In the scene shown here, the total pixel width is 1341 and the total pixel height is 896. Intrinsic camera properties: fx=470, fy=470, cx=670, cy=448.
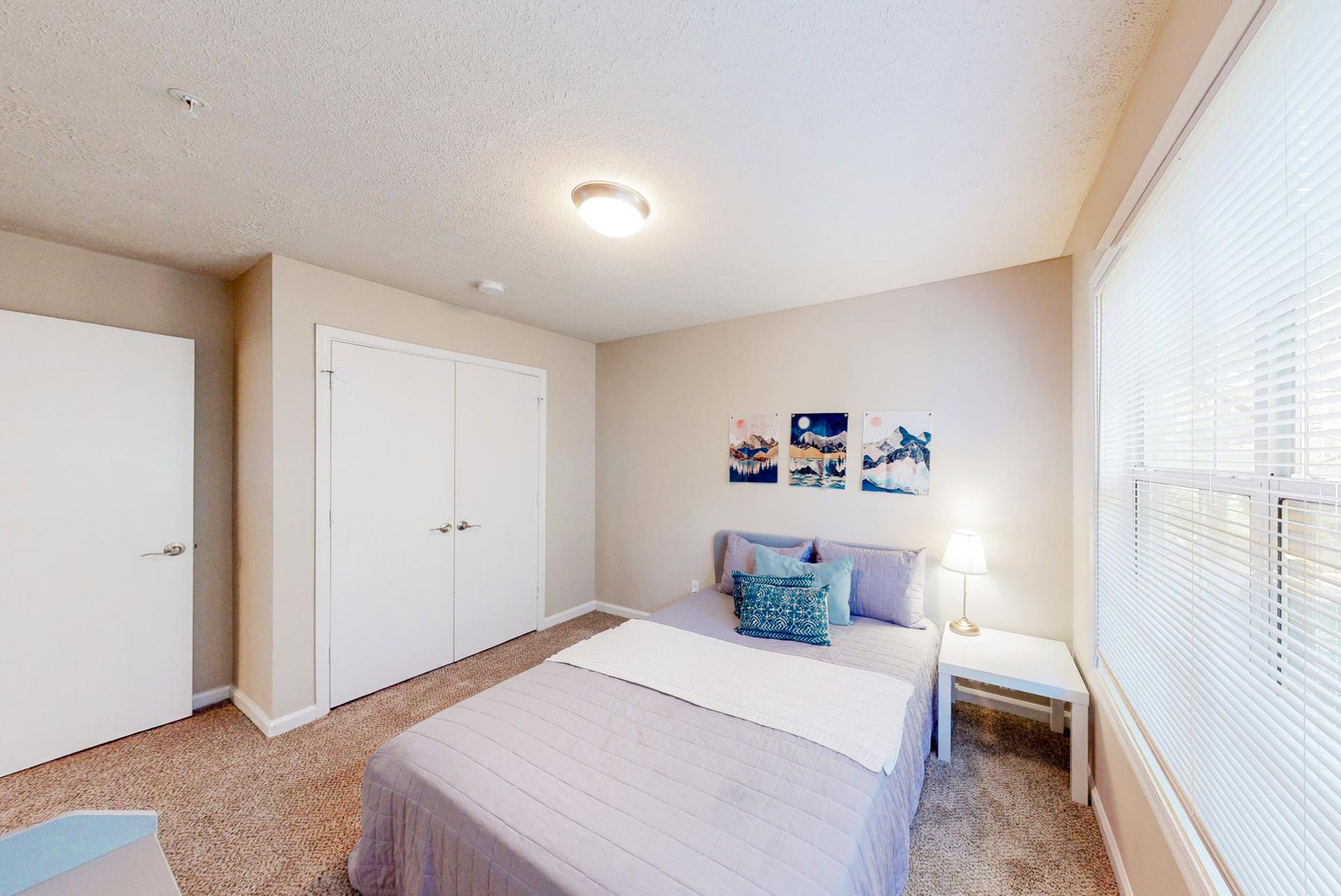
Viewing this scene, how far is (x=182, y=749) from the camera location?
7.64 feet

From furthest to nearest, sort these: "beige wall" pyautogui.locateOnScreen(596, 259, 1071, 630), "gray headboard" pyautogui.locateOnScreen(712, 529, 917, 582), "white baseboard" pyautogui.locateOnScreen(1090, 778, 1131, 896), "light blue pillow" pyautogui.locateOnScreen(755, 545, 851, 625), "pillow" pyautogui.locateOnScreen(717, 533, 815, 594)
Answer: "gray headboard" pyautogui.locateOnScreen(712, 529, 917, 582)
"pillow" pyautogui.locateOnScreen(717, 533, 815, 594)
"light blue pillow" pyautogui.locateOnScreen(755, 545, 851, 625)
"beige wall" pyautogui.locateOnScreen(596, 259, 1071, 630)
"white baseboard" pyautogui.locateOnScreen(1090, 778, 1131, 896)

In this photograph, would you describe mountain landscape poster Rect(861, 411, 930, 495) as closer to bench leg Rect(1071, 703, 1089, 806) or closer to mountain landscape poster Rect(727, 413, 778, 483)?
mountain landscape poster Rect(727, 413, 778, 483)

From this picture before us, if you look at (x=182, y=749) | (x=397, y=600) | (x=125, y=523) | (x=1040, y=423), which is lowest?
(x=182, y=749)

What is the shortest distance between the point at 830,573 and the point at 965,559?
69 centimetres

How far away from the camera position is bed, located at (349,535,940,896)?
112cm

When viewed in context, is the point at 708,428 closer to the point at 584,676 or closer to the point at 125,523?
the point at 584,676

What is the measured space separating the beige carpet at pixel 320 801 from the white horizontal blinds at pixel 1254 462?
0.80m

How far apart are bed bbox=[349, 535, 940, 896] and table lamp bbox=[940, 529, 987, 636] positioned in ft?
3.08

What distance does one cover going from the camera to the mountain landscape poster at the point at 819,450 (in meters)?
3.16

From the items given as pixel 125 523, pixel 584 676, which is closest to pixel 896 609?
pixel 584 676

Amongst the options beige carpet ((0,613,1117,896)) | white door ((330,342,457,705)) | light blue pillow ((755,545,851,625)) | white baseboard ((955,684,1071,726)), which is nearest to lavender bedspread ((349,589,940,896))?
beige carpet ((0,613,1117,896))

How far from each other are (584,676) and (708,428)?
7.13ft

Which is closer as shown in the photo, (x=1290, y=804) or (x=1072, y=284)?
(x=1290, y=804)

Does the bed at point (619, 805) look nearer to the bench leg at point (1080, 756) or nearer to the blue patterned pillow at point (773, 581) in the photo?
the bench leg at point (1080, 756)
